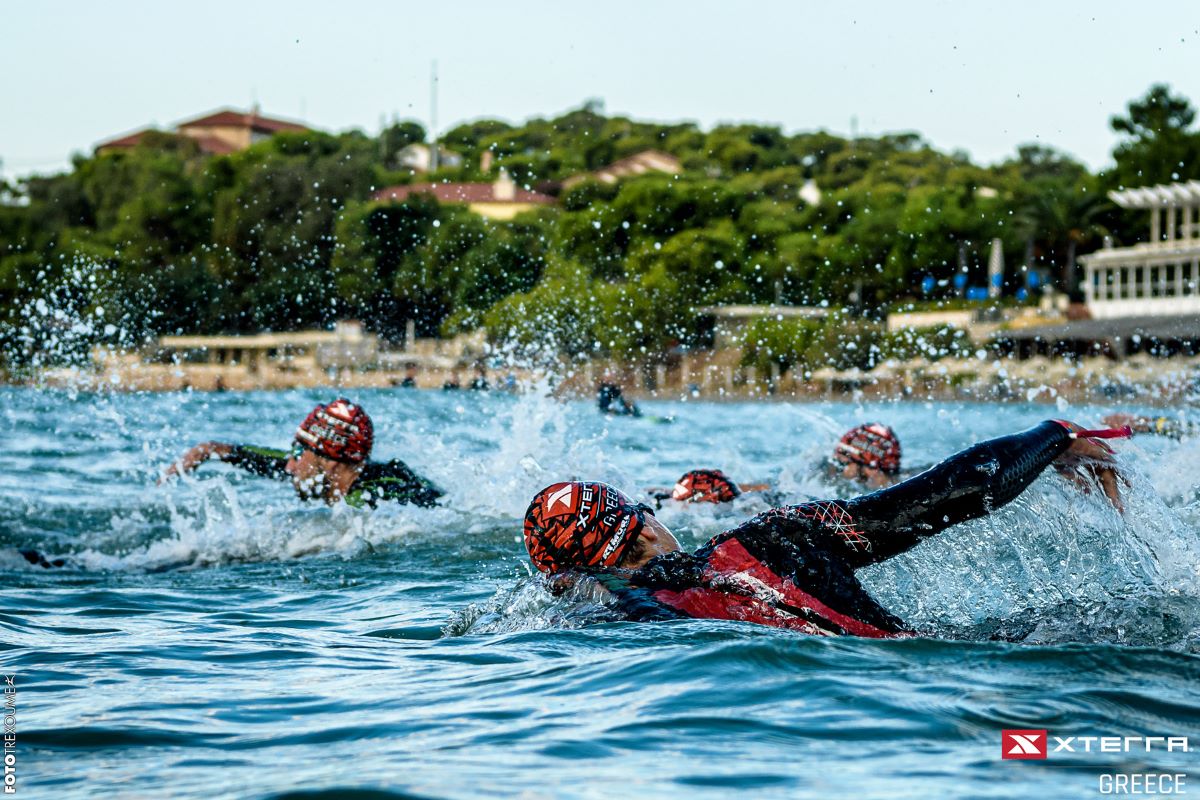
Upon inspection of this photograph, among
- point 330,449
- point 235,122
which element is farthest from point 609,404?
point 235,122

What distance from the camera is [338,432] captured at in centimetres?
1176

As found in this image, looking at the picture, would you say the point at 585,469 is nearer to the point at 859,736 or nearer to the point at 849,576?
the point at 849,576

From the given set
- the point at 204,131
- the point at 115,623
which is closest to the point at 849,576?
the point at 115,623

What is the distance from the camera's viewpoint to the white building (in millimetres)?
61281

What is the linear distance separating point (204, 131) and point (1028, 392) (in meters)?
120

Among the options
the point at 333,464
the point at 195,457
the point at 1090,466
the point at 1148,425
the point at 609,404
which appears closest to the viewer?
the point at 1090,466

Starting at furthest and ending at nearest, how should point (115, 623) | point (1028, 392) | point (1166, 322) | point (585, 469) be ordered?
1. point (1166, 322)
2. point (1028, 392)
3. point (585, 469)
4. point (115, 623)

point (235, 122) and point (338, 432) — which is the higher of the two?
point (235, 122)

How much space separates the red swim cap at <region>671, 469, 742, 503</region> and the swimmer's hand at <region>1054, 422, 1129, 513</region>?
5378 millimetres

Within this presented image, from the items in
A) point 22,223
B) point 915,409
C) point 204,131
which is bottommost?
point 915,409

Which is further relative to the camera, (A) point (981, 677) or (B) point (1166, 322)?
(B) point (1166, 322)

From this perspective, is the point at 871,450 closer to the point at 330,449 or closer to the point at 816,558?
the point at 330,449

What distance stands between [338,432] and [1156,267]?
2344 inches

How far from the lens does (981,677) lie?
5516 mm
